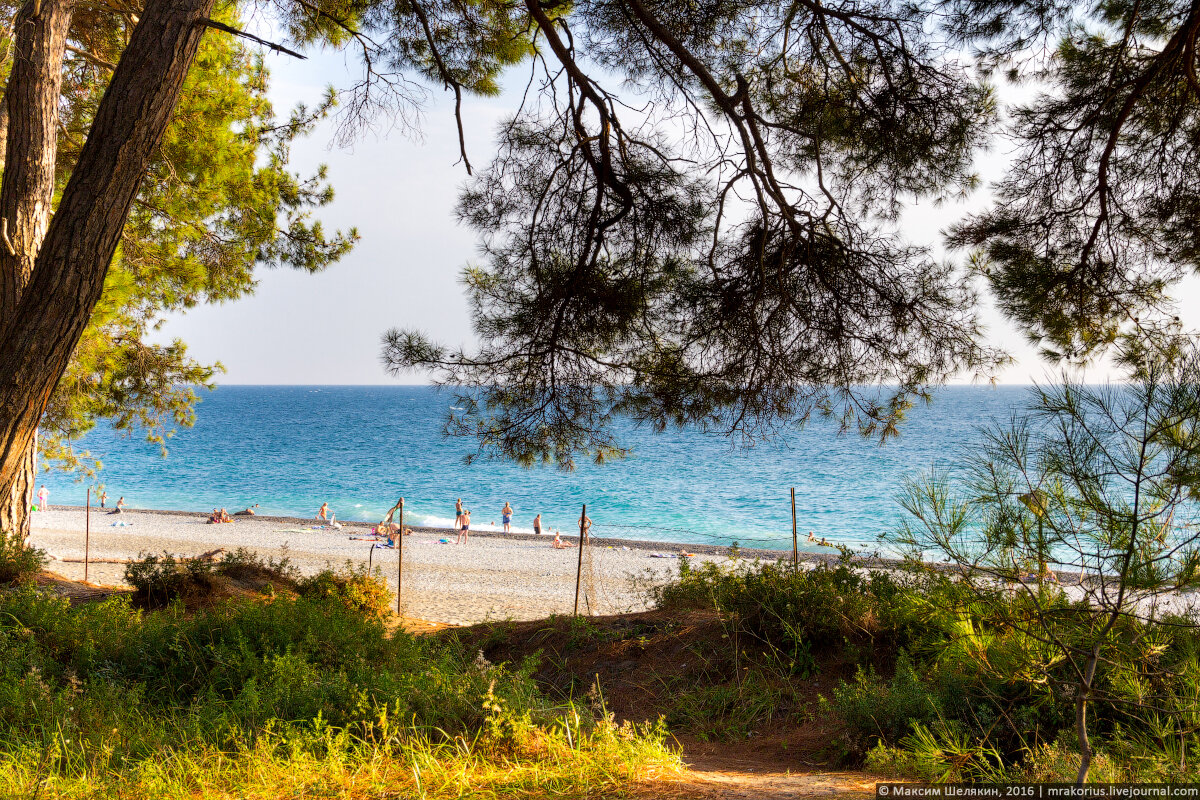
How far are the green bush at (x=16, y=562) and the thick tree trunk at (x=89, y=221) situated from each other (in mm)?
1754

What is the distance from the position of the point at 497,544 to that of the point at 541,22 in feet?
64.2

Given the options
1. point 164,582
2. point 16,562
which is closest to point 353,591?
point 164,582

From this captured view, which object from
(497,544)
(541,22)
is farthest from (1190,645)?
(497,544)

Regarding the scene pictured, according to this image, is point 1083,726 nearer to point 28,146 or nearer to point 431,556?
point 28,146

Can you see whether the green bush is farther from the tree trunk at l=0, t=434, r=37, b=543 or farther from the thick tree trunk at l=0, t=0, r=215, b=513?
the thick tree trunk at l=0, t=0, r=215, b=513

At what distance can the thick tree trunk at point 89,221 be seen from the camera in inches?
160

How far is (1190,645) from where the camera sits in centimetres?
299

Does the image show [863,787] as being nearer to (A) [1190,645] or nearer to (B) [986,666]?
(B) [986,666]

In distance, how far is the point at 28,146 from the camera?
502 cm

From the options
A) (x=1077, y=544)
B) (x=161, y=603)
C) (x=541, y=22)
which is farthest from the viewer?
(x=161, y=603)

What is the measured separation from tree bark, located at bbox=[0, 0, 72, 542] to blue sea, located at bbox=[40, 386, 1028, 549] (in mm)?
13827

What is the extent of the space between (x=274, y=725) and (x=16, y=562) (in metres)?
4.20

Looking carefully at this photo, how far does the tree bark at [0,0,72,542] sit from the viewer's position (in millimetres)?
4787

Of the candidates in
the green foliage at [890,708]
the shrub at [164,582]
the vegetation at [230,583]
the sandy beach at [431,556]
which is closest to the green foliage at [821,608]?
the green foliage at [890,708]
